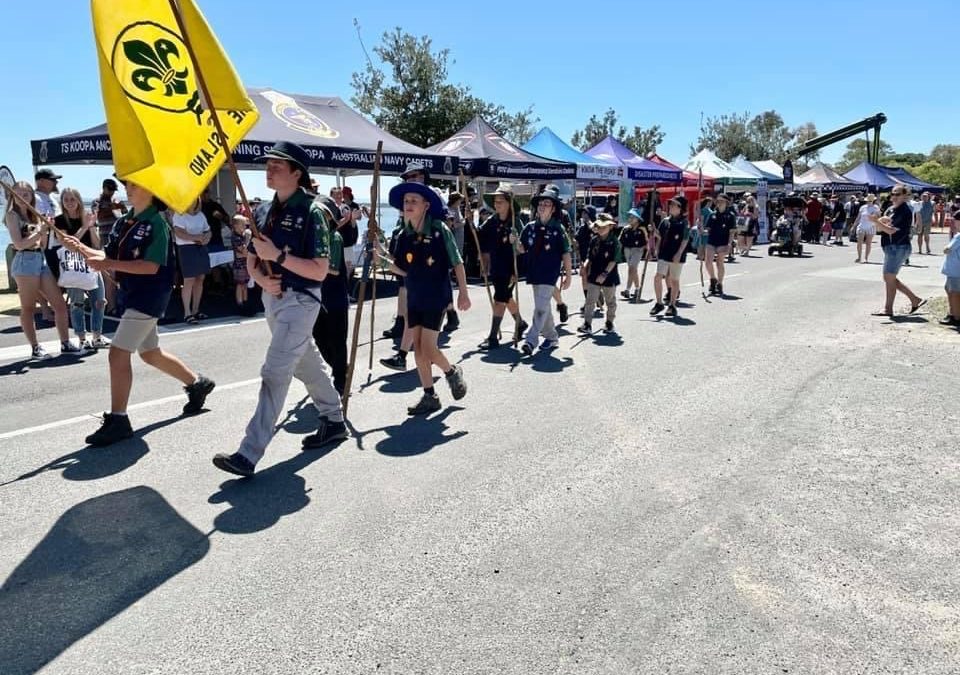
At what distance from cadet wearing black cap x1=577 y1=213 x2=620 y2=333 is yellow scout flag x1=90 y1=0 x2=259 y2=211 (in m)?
5.83

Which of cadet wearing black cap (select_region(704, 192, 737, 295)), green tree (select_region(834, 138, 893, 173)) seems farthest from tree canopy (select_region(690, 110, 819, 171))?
cadet wearing black cap (select_region(704, 192, 737, 295))

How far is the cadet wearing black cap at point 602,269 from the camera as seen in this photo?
9.38 meters

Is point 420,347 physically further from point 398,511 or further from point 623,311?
point 623,311

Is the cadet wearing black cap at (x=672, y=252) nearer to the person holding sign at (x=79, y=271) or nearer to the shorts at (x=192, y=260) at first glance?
the shorts at (x=192, y=260)

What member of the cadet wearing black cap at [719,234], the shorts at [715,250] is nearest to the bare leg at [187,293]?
the cadet wearing black cap at [719,234]

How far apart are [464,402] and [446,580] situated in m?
3.01

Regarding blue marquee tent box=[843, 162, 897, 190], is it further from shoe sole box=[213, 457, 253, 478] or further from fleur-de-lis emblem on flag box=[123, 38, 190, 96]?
shoe sole box=[213, 457, 253, 478]

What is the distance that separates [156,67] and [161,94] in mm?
165

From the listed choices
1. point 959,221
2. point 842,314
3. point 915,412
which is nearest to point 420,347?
point 915,412

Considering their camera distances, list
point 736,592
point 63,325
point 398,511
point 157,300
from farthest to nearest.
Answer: point 63,325 → point 157,300 → point 398,511 → point 736,592

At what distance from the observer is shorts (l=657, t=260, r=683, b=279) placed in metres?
10.9

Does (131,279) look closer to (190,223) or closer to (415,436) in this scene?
(415,436)

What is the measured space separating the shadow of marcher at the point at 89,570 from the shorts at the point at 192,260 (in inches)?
258

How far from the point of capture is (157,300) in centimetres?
514
